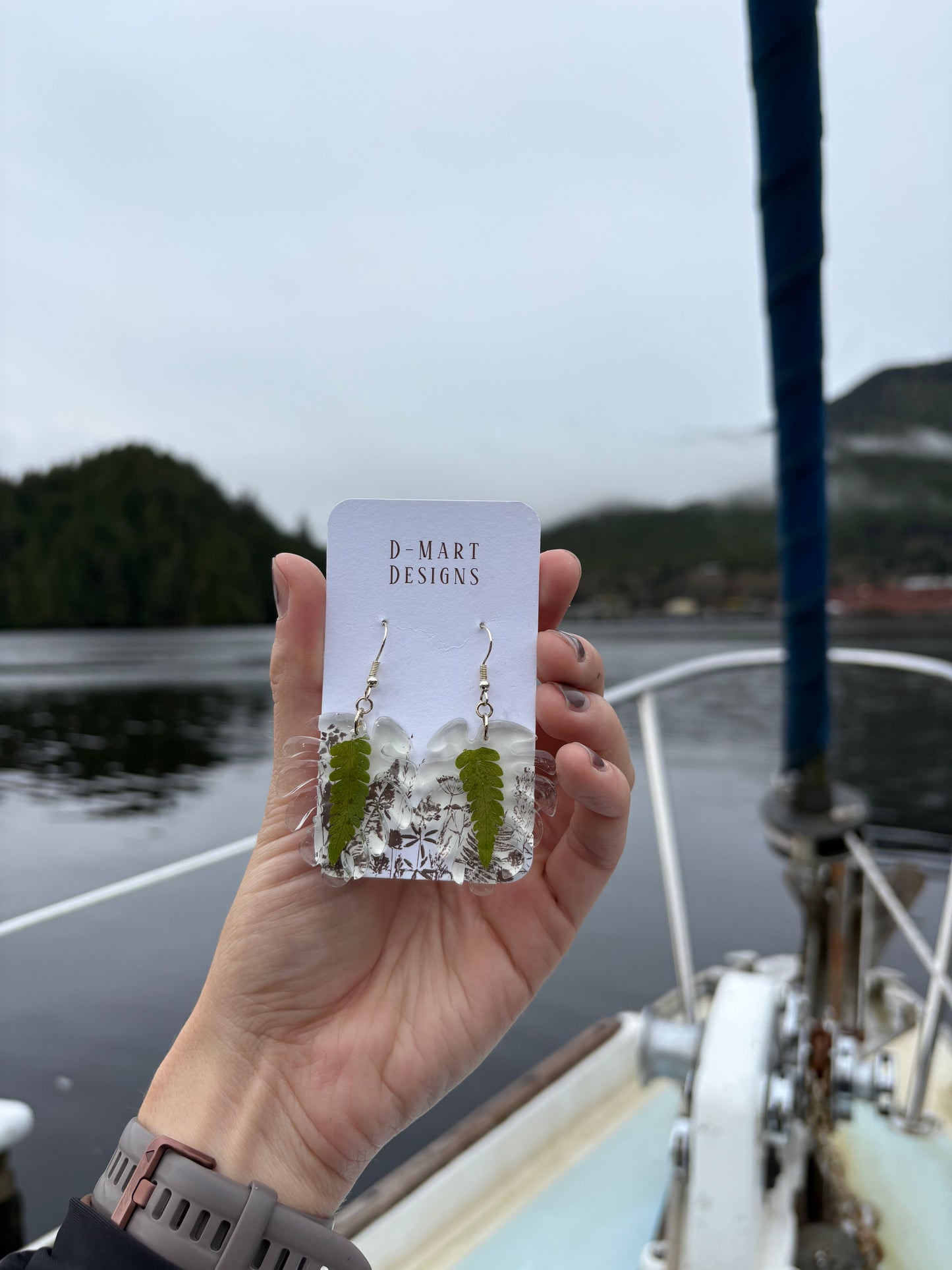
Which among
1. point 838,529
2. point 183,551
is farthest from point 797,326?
point 838,529

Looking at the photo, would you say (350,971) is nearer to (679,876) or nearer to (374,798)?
(374,798)

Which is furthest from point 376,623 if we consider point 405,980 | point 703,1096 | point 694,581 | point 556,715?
point 694,581

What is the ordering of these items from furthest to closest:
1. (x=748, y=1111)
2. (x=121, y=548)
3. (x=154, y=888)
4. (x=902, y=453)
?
(x=902, y=453) → (x=154, y=888) → (x=121, y=548) → (x=748, y=1111)

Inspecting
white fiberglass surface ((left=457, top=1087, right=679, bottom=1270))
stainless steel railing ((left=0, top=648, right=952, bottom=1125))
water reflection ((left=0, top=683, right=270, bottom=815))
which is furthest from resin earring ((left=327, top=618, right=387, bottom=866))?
water reflection ((left=0, top=683, right=270, bottom=815))

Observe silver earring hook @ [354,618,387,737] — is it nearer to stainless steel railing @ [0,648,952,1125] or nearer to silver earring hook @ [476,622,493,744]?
silver earring hook @ [476,622,493,744]

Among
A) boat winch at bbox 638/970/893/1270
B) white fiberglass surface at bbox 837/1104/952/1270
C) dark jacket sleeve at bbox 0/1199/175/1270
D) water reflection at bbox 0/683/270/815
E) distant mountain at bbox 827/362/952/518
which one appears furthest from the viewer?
distant mountain at bbox 827/362/952/518

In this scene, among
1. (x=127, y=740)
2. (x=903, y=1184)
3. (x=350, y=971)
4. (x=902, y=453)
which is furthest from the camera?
(x=902, y=453)
